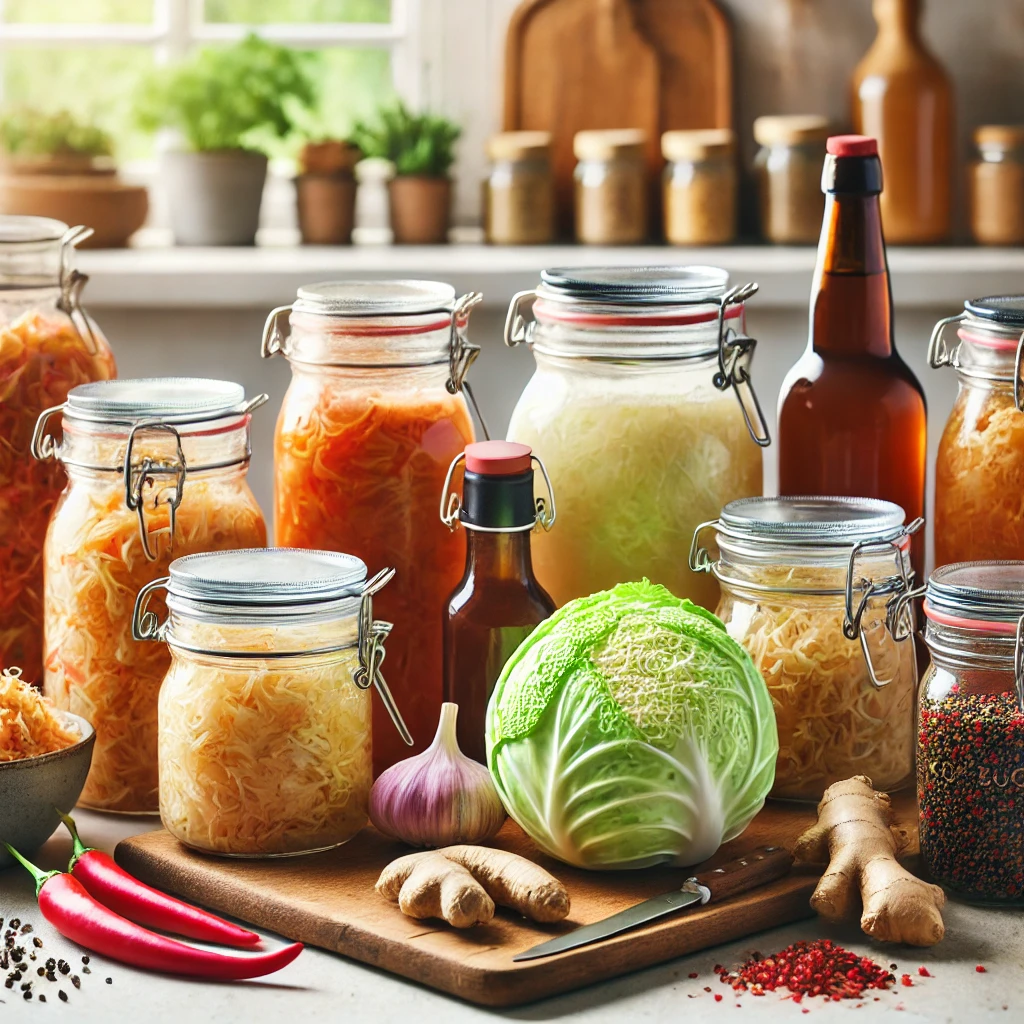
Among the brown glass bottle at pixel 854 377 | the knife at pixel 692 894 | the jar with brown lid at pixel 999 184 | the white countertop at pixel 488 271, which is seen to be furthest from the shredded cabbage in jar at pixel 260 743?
the jar with brown lid at pixel 999 184

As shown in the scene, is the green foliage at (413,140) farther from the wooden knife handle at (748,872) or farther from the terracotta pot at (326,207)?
the wooden knife handle at (748,872)

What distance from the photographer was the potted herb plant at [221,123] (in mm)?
2857

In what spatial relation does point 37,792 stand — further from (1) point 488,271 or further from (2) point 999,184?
(2) point 999,184

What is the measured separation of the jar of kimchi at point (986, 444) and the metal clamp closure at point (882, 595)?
95mm

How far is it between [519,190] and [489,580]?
1688 mm

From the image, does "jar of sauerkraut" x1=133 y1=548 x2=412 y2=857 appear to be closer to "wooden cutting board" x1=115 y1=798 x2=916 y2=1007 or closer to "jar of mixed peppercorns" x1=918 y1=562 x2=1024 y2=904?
"wooden cutting board" x1=115 y1=798 x2=916 y2=1007

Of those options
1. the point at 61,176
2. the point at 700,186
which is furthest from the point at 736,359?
the point at 61,176

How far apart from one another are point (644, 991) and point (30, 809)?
19.6 inches

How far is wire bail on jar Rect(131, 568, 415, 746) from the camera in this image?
Result: 1.17m

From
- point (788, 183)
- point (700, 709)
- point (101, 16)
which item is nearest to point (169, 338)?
point (101, 16)

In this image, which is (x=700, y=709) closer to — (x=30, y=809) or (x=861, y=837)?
(x=861, y=837)

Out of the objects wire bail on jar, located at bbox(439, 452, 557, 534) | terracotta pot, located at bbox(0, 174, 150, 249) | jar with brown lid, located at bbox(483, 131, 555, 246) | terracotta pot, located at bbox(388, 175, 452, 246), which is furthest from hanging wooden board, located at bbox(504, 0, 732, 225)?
wire bail on jar, located at bbox(439, 452, 557, 534)

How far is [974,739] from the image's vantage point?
3.58ft

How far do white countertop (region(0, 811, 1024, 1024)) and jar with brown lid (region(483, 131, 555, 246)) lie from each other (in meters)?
1.96
